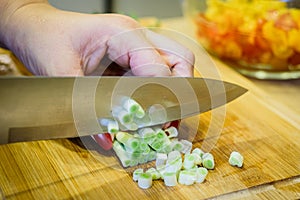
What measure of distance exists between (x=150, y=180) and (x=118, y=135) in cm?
13

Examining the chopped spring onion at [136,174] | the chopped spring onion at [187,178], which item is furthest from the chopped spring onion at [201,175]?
the chopped spring onion at [136,174]

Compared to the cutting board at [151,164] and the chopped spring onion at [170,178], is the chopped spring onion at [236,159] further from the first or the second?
the chopped spring onion at [170,178]

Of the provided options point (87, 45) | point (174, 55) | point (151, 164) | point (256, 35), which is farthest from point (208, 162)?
point (256, 35)

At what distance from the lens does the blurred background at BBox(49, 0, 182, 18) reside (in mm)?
2254

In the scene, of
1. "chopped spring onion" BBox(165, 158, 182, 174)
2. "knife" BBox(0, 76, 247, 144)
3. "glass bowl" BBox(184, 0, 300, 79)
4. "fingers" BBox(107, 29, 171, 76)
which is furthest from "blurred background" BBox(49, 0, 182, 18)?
"chopped spring onion" BBox(165, 158, 182, 174)

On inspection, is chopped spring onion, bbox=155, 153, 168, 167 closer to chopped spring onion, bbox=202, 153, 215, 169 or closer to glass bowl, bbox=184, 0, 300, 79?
chopped spring onion, bbox=202, 153, 215, 169

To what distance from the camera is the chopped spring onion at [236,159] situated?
1.02 meters

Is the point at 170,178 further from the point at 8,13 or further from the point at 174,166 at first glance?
the point at 8,13

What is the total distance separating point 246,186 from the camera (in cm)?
97

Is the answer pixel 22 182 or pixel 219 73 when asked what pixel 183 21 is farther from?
pixel 22 182

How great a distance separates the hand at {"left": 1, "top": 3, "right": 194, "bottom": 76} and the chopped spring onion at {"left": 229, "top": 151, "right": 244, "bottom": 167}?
0.22 m

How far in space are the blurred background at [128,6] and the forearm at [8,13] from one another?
3.23 ft

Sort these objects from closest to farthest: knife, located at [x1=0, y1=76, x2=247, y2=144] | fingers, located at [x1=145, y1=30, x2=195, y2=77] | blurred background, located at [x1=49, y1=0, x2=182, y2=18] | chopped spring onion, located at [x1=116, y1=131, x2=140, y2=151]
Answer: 1. knife, located at [x1=0, y1=76, x2=247, y2=144]
2. chopped spring onion, located at [x1=116, y1=131, x2=140, y2=151]
3. fingers, located at [x1=145, y1=30, x2=195, y2=77]
4. blurred background, located at [x1=49, y1=0, x2=182, y2=18]

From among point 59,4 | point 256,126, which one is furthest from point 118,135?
point 59,4
